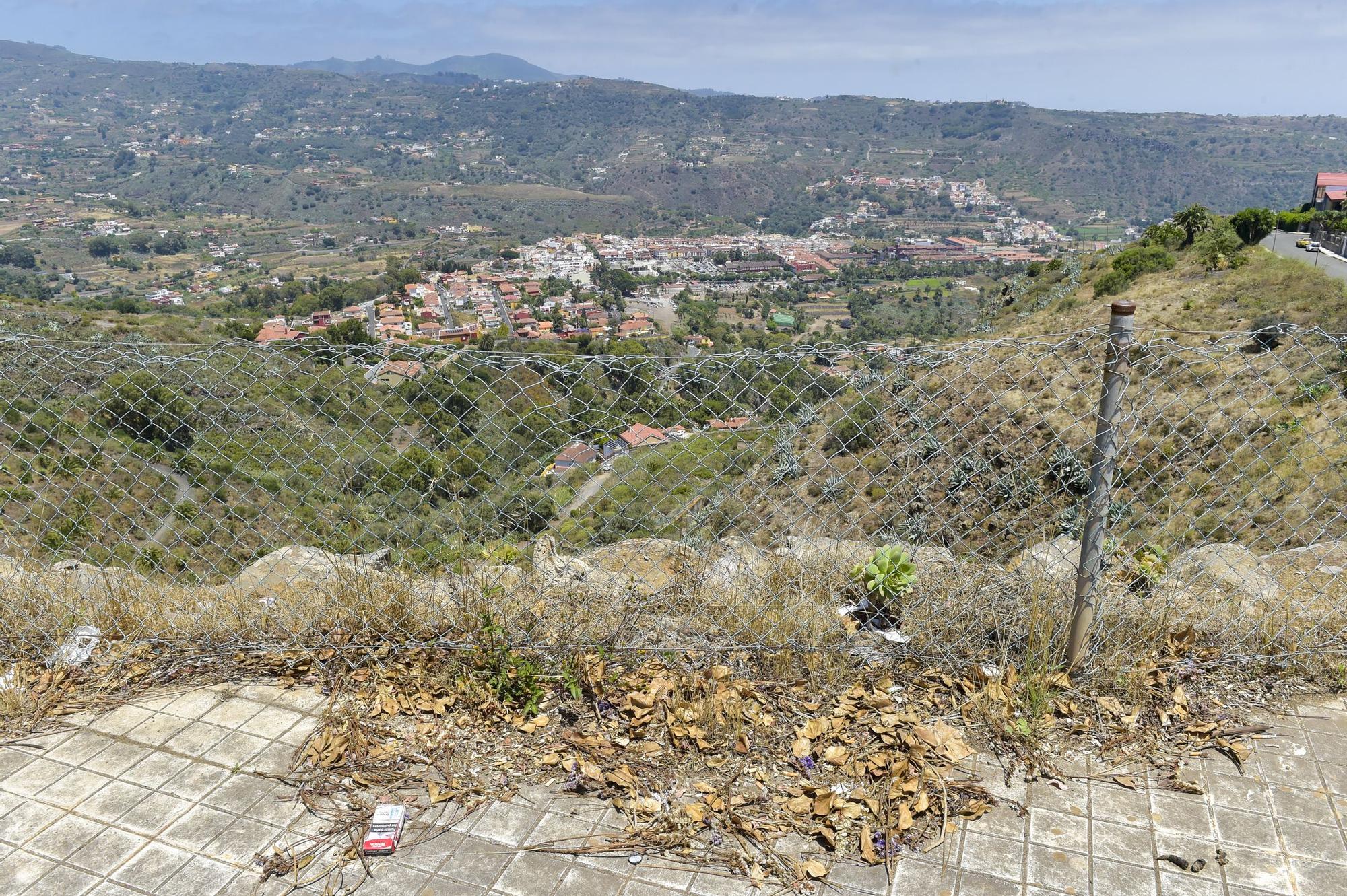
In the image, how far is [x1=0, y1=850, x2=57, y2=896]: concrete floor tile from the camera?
81.2 inches

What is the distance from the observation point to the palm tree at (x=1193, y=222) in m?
26.6

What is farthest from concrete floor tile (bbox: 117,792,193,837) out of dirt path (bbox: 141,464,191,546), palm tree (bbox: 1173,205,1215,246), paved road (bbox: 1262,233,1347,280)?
palm tree (bbox: 1173,205,1215,246)

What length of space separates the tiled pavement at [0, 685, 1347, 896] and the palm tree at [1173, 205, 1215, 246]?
97.5 ft

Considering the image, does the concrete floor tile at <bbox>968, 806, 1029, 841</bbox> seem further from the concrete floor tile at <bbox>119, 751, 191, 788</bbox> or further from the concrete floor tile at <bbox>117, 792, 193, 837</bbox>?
the concrete floor tile at <bbox>119, 751, 191, 788</bbox>

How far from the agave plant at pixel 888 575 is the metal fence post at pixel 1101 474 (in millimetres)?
616

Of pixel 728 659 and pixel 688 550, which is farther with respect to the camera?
pixel 688 550

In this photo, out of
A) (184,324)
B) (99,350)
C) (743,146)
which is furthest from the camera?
(743,146)

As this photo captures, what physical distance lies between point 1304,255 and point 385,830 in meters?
29.4

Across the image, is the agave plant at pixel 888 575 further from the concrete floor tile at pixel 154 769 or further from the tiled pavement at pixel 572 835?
the concrete floor tile at pixel 154 769

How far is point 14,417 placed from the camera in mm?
6527

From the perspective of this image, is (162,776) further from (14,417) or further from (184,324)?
(184,324)

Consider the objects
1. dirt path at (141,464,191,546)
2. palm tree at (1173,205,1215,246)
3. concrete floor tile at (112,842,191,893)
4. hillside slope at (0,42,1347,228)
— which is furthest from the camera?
hillside slope at (0,42,1347,228)

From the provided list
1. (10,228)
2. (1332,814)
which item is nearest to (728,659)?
(1332,814)

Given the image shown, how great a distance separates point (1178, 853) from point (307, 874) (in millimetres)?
2315
